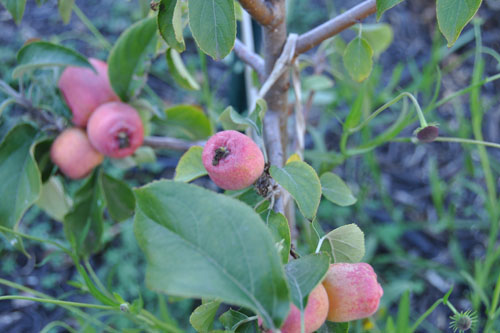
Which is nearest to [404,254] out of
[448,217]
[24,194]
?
[448,217]

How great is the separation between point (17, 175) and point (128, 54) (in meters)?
0.23

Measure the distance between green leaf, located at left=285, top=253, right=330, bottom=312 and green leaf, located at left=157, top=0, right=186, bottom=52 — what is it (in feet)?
0.77

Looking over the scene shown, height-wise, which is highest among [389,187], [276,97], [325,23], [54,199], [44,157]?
[325,23]

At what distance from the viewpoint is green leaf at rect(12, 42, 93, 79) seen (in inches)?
23.4

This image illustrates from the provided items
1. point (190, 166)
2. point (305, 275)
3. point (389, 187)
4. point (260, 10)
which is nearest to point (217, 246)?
point (305, 275)

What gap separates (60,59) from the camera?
0.60 m

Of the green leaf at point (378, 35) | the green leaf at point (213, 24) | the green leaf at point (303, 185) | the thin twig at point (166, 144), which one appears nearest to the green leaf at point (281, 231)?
the green leaf at point (303, 185)

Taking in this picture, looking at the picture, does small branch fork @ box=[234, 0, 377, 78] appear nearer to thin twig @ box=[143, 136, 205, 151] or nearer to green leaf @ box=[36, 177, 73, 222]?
thin twig @ box=[143, 136, 205, 151]

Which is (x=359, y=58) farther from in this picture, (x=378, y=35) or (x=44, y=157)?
(x=44, y=157)

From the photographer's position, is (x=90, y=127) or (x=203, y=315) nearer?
(x=203, y=315)

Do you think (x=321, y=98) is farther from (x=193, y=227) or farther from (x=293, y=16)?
(x=193, y=227)

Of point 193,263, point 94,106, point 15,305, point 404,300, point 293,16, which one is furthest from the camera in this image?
point 293,16

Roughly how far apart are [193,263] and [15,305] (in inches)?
38.0

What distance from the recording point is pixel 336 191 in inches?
20.2
